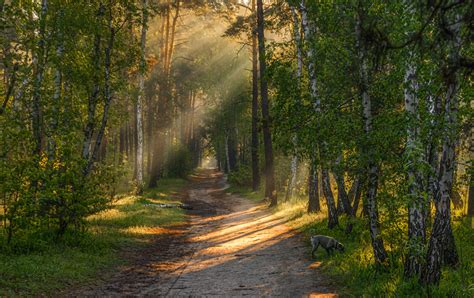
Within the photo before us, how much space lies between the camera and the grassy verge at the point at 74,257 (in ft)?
27.7

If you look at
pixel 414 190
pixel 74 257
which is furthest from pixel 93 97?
pixel 414 190

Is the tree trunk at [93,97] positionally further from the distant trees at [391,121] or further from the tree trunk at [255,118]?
the tree trunk at [255,118]

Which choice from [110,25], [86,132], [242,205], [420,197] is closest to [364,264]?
[420,197]

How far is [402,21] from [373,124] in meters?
2.79

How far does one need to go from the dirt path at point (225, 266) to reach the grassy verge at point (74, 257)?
0.64 meters

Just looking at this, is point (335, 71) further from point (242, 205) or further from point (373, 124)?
point (242, 205)

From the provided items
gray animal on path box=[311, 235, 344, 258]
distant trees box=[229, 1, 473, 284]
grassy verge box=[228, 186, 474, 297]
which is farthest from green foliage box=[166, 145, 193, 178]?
gray animal on path box=[311, 235, 344, 258]

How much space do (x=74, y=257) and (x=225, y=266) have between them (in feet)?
12.9

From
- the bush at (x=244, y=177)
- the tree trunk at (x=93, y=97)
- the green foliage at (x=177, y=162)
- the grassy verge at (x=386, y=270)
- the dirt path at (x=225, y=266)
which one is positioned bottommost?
the dirt path at (x=225, y=266)

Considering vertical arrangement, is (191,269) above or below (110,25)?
below

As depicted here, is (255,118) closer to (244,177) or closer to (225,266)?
(244,177)

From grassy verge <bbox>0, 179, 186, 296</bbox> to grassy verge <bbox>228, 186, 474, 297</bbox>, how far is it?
5.81 meters

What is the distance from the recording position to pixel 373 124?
9180 mm

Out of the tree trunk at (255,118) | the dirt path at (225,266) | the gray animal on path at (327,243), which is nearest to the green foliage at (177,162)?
the tree trunk at (255,118)
